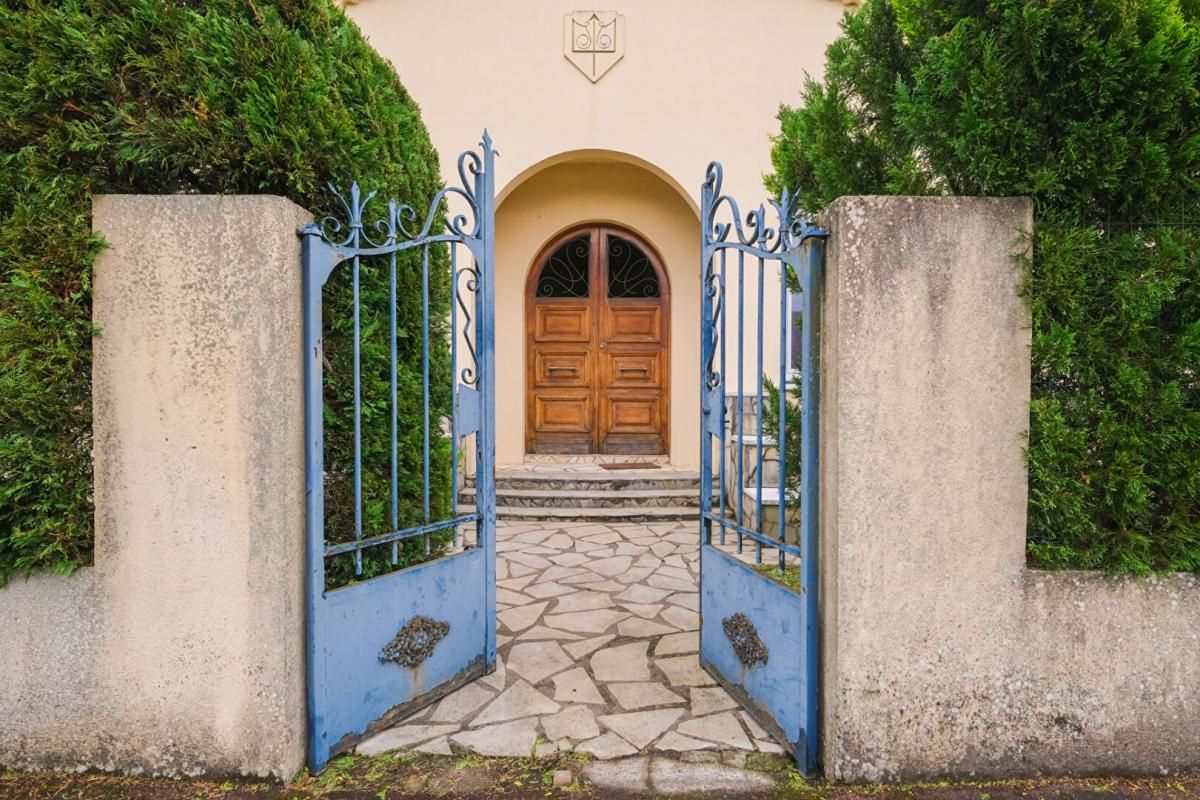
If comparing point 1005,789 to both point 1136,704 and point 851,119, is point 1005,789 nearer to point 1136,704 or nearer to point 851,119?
point 1136,704

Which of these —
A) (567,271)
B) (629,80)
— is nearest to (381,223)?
(629,80)

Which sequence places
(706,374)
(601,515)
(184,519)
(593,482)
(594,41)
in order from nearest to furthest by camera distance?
(184,519), (706,374), (601,515), (593,482), (594,41)

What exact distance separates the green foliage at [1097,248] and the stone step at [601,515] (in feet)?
14.1

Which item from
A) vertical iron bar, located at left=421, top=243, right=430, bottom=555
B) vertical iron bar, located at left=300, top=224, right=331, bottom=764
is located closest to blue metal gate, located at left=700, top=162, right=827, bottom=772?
vertical iron bar, located at left=421, top=243, right=430, bottom=555

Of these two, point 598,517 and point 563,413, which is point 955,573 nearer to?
point 598,517

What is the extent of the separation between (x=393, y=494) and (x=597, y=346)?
222 inches

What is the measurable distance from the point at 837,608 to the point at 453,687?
1.80 meters

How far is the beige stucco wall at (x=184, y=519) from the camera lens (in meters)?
2.30

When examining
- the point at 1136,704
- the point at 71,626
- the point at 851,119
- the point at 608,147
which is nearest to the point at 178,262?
the point at 71,626

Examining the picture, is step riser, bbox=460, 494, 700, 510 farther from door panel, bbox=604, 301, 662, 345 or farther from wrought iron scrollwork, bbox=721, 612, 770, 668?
wrought iron scrollwork, bbox=721, 612, 770, 668

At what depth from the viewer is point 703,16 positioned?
23.7 ft

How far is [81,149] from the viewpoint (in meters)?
2.33

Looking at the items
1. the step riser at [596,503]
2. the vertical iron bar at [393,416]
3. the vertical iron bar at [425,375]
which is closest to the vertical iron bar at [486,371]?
the vertical iron bar at [425,375]

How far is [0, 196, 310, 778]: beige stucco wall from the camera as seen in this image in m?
2.30
